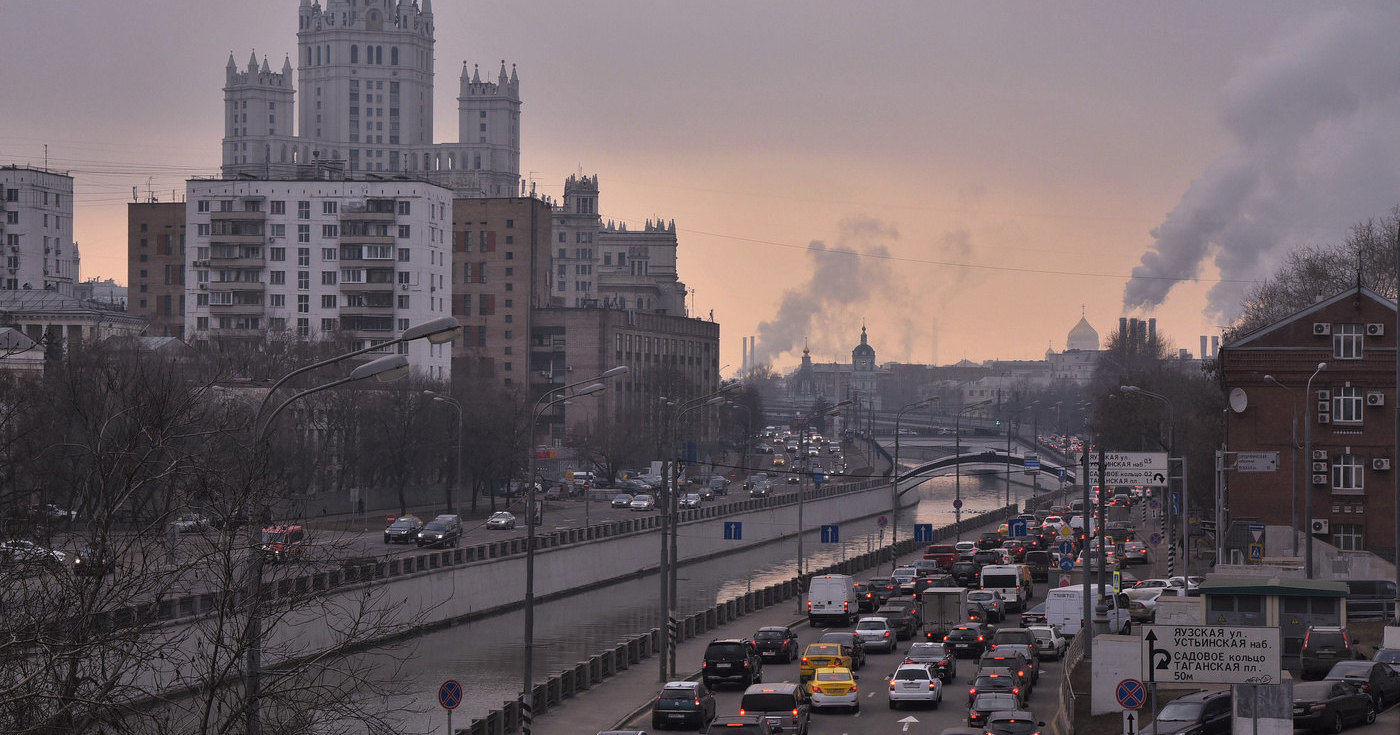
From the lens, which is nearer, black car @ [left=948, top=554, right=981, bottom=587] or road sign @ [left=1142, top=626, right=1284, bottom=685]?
road sign @ [left=1142, top=626, right=1284, bottom=685]

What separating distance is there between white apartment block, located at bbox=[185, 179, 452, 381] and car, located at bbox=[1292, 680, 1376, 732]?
360 feet

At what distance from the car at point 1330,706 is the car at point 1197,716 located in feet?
1.19

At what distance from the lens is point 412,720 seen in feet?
119

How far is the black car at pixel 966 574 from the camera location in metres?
66.5

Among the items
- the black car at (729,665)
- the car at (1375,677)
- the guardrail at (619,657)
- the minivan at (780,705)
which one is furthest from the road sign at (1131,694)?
the black car at (729,665)

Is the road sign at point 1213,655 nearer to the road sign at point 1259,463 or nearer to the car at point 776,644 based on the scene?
the car at point 776,644

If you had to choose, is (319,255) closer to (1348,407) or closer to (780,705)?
(1348,407)

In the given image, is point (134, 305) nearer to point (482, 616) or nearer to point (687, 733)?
point (482, 616)

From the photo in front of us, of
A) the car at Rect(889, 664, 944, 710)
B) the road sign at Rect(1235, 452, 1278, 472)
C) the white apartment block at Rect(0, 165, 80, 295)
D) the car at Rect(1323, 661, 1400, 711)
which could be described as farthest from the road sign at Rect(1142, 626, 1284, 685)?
the white apartment block at Rect(0, 165, 80, 295)

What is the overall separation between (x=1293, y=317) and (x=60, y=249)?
12900 centimetres

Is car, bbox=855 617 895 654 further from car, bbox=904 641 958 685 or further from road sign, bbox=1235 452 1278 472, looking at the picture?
road sign, bbox=1235 452 1278 472

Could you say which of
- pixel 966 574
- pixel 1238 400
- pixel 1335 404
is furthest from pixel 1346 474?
pixel 966 574

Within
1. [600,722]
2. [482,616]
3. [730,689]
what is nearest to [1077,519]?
[482,616]

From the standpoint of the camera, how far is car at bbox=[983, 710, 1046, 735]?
29.2m
